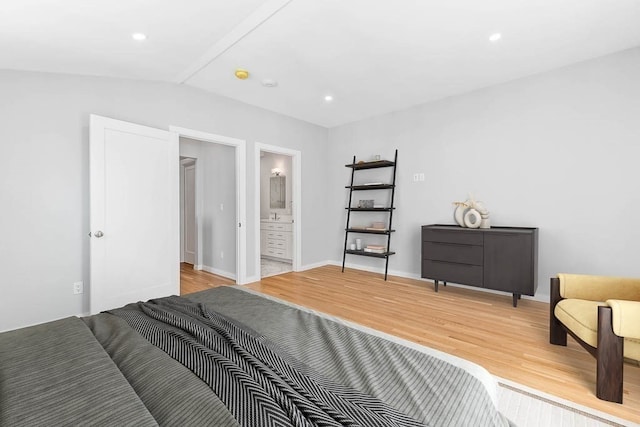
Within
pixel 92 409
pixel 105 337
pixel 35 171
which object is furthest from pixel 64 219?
pixel 92 409

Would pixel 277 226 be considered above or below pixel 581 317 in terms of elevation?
above

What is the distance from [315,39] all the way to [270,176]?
425 centimetres

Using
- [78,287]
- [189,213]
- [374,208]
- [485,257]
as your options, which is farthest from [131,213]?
[485,257]

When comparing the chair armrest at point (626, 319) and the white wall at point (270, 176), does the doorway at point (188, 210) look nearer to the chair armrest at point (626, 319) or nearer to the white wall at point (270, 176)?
the white wall at point (270, 176)

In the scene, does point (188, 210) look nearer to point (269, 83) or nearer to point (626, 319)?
point (269, 83)

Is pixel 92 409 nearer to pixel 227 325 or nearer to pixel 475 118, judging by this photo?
pixel 227 325

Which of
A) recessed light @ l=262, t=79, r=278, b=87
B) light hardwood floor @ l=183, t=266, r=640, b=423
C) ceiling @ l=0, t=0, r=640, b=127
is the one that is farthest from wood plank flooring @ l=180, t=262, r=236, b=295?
recessed light @ l=262, t=79, r=278, b=87

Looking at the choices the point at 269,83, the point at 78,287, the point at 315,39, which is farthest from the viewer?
the point at 269,83

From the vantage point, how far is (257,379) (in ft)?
2.96

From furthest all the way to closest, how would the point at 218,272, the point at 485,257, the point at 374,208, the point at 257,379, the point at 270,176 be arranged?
the point at 270,176 → the point at 218,272 → the point at 374,208 → the point at 485,257 → the point at 257,379

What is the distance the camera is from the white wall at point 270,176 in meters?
6.31

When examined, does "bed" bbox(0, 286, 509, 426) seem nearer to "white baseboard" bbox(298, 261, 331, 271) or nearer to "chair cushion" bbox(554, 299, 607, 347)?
"chair cushion" bbox(554, 299, 607, 347)

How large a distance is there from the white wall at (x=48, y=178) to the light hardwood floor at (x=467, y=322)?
141cm

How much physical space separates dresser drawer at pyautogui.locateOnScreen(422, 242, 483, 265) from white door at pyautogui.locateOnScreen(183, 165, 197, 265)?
4.09m
